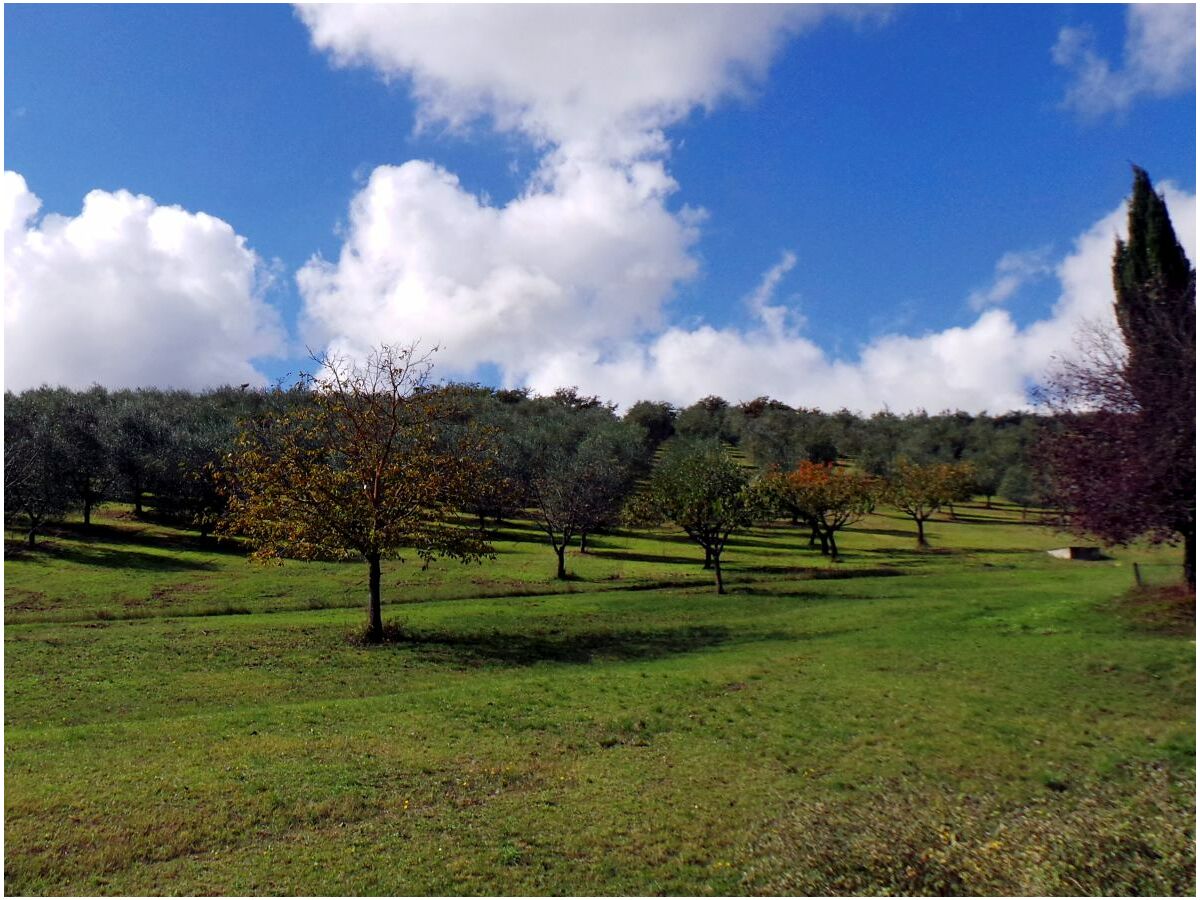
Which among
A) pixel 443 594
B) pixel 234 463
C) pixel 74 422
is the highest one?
pixel 74 422

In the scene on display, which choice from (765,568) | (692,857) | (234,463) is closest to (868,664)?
(692,857)

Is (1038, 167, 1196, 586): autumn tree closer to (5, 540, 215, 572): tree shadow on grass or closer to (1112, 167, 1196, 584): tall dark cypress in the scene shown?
(1112, 167, 1196, 584): tall dark cypress

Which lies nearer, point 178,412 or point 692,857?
point 692,857

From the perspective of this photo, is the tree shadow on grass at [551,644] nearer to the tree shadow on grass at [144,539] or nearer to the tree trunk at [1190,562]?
the tree trunk at [1190,562]

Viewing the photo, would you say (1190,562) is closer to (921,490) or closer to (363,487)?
(363,487)

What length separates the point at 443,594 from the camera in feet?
137

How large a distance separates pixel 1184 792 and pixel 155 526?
74.3 m

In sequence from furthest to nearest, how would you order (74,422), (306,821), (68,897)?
(74,422) < (306,821) < (68,897)

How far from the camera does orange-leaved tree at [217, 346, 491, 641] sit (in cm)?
2834

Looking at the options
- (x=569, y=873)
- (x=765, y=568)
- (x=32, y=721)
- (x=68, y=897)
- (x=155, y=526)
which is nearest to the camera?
(x=68, y=897)

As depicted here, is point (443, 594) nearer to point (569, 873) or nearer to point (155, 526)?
point (569, 873)

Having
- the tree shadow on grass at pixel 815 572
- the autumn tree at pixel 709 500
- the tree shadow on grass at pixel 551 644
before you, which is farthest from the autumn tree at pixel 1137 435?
the tree shadow on grass at pixel 815 572

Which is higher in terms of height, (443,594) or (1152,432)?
(1152,432)

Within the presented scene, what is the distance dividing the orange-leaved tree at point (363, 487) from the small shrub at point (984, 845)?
66.3 feet
